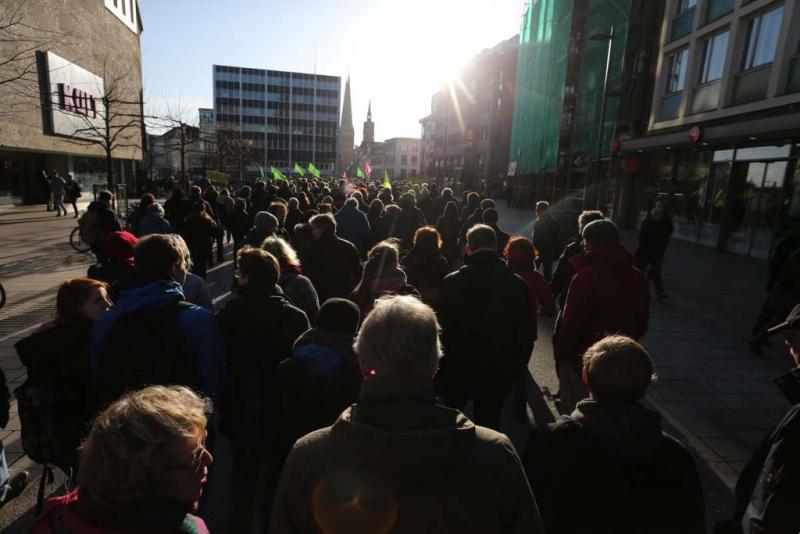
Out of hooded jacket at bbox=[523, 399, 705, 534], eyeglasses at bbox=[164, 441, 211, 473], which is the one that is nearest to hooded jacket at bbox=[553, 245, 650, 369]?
hooded jacket at bbox=[523, 399, 705, 534]

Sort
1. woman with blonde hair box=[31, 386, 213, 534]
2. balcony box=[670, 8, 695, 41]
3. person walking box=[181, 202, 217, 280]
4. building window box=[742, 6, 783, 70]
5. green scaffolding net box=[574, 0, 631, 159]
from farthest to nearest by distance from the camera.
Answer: green scaffolding net box=[574, 0, 631, 159]
balcony box=[670, 8, 695, 41]
building window box=[742, 6, 783, 70]
person walking box=[181, 202, 217, 280]
woman with blonde hair box=[31, 386, 213, 534]

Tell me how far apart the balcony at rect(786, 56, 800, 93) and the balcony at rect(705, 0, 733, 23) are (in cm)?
436

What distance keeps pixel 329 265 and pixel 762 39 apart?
17.4 metres

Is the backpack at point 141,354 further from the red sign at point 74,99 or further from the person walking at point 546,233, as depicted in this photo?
the red sign at point 74,99

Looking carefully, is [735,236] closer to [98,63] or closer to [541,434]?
[541,434]

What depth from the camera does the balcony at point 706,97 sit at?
17438mm

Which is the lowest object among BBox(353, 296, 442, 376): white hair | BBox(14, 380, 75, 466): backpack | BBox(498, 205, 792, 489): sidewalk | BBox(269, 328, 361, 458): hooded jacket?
BBox(498, 205, 792, 489): sidewalk

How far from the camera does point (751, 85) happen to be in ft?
51.5

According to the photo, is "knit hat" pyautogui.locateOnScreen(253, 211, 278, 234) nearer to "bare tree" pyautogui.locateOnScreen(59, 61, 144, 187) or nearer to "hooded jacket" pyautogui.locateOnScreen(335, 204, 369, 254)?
"hooded jacket" pyautogui.locateOnScreen(335, 204, 369, 254)

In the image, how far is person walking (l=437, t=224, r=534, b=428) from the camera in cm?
349

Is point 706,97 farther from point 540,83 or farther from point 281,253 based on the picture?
point 281,253

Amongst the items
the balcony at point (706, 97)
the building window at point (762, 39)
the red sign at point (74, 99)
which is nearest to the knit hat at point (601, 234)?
the building window at point (762, 39)

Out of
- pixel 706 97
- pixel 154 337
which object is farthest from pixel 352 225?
pixel 706 97

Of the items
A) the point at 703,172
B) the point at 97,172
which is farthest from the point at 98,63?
the point at 703,172
